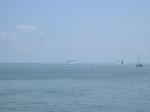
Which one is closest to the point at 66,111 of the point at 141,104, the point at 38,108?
the point at 38,108

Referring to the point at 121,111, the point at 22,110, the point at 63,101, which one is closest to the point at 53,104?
the point at 63,101

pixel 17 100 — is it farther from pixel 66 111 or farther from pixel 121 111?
pixel 121 111

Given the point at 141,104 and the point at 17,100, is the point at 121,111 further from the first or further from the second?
the point at 17,100

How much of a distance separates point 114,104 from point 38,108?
974 cm

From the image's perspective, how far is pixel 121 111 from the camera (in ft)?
121

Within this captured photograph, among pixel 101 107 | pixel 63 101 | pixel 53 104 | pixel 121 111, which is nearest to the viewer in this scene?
pixel 121 111

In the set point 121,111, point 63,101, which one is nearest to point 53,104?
point 63,101

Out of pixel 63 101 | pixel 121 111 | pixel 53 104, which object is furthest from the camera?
pixel 63 101

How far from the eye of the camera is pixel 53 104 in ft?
139

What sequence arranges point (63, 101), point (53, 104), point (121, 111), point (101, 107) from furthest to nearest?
point (63, 101) → point (53, 104) → point (101, 107) → point (121, 111)

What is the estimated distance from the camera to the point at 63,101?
45188 millimetres

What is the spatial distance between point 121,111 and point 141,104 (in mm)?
6500

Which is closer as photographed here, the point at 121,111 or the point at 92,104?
the point at 121,111

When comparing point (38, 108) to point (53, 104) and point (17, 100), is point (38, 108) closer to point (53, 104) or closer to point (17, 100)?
point (53, 104)
